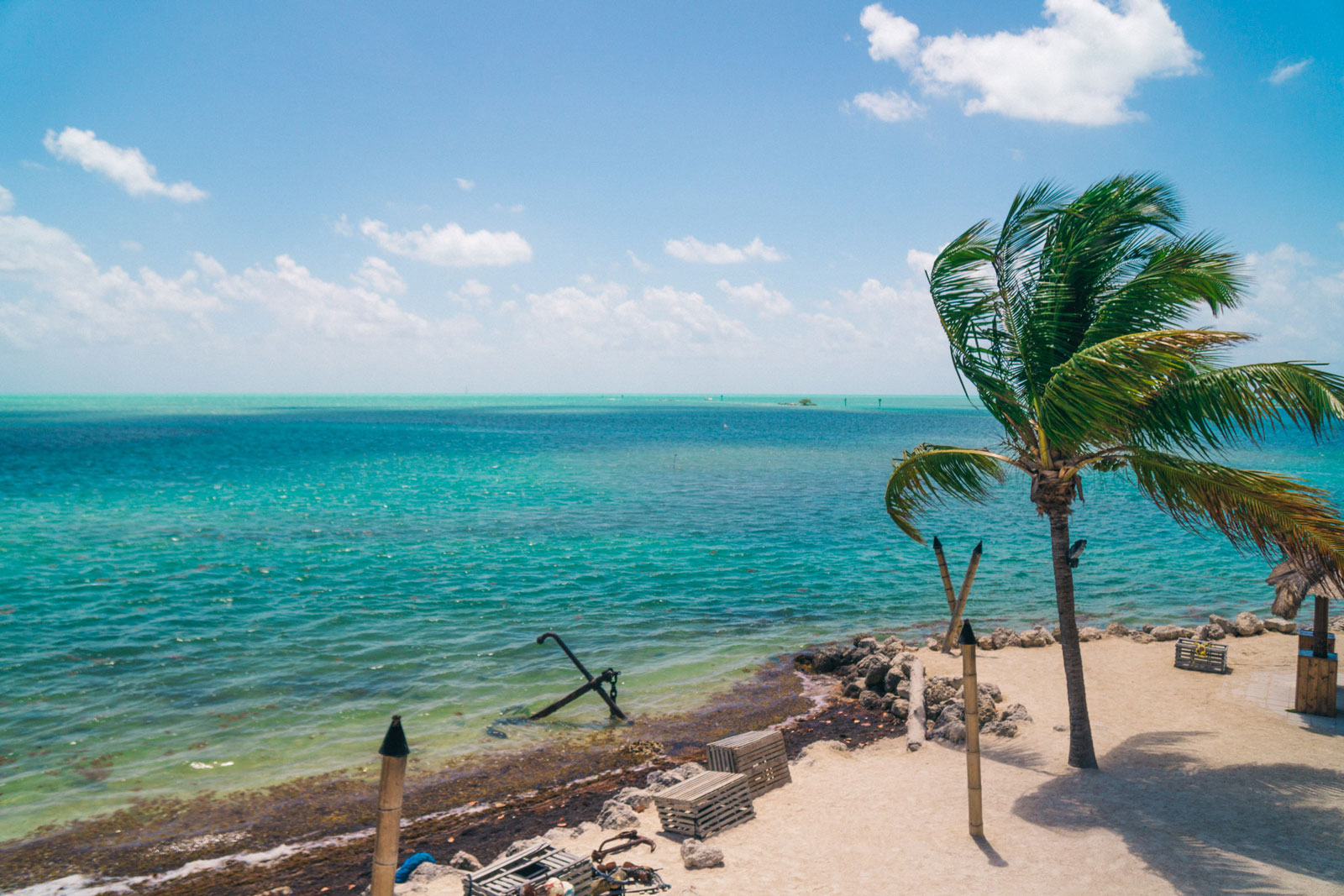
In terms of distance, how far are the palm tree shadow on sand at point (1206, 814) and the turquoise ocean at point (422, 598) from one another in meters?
8.96

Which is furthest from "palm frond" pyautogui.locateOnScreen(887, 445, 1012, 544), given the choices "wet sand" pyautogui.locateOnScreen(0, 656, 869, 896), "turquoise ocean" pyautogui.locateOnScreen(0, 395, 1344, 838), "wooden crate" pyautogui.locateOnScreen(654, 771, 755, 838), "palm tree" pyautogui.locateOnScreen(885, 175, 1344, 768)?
"turquoise ocean" pyautogui.locateOnScreen(0, 395, 1344, 838)

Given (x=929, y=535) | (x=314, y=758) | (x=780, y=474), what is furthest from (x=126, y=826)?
(x=780, y=474)

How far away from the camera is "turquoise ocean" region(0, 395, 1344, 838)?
16.1 m

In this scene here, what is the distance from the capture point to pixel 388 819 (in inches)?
255

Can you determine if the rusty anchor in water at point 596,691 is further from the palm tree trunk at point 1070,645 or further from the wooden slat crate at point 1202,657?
the wooden slat crate at point 1202,657

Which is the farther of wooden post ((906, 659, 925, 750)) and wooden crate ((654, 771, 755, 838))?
wooden post ((906, 659, 925, 750))

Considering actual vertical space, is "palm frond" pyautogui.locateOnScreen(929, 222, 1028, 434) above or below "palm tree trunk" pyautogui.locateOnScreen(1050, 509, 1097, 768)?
above

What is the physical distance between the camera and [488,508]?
48031 mm

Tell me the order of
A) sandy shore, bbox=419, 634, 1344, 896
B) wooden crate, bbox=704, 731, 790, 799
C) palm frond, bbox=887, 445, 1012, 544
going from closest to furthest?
sandy shore, bbox=419, 634, 1344, 896
wooden crate, bbox=704, 731, 790, 799
palm frond, bbox=887, 445, 1012, 544

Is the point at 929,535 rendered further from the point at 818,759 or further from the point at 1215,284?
the point at 1215,284

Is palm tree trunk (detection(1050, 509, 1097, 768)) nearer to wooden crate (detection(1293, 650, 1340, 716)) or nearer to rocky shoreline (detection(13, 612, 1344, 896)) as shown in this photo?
rocky shoreline (detection(13, 612, 1344, 896))

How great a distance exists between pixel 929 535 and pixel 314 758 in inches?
1271

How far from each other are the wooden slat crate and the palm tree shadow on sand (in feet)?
17.3

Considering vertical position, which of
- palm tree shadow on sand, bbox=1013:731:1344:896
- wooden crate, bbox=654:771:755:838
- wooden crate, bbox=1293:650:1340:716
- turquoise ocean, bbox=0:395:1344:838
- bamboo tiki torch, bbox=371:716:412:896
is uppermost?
bamboo tiki torch, bbox=371:716:412:896
